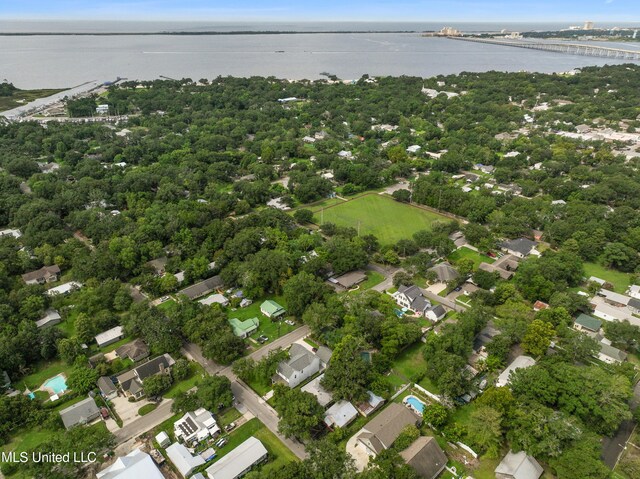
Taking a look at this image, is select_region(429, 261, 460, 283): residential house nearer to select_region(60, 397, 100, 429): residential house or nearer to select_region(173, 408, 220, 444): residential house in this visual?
select_region(173, 408, 220, 444): residential house

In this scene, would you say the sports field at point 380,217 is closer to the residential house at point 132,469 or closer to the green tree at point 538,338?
the green tree at point 538,338

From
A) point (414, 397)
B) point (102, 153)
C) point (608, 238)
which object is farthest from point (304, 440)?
point (102, 153)

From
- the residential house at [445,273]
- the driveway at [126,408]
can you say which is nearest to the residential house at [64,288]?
the driveway at [126,408]

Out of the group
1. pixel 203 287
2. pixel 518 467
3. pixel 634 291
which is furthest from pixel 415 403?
pixel 634 291

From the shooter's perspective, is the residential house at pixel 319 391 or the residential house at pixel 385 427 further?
the residential house at pixel 319 391

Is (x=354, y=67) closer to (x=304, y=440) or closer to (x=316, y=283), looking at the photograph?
(x=316, y=283)

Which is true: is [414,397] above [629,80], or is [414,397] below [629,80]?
below
